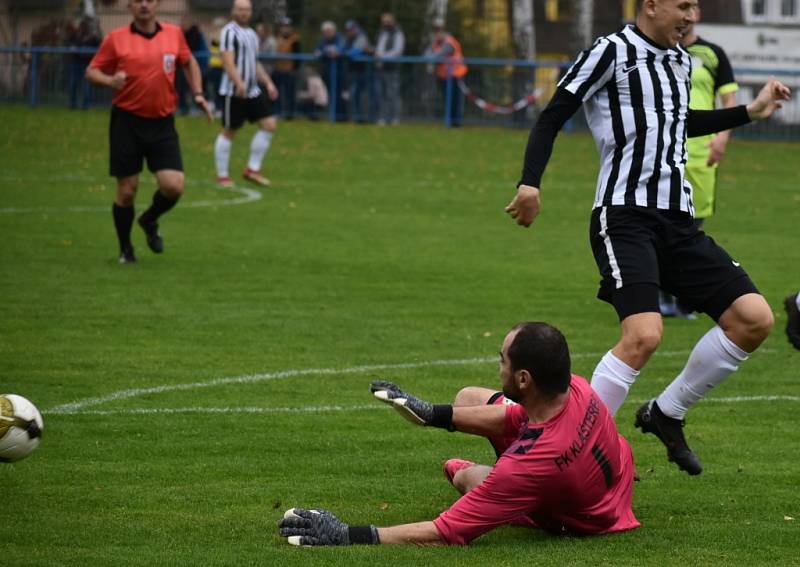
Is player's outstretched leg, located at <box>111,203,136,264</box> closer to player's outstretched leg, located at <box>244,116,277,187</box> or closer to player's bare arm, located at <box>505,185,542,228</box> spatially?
→ player's outstretched leg, located at <box>244,116,277,187</box>

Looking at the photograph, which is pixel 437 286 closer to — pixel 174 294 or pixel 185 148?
pixel 174 294

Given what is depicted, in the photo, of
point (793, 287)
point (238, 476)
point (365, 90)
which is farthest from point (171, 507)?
point (365, 90)

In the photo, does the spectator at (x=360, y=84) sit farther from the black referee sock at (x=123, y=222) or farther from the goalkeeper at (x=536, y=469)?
the goalkeeper at (x=536, y=469)

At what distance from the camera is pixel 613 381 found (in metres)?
6.37

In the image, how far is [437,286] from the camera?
1292 cm

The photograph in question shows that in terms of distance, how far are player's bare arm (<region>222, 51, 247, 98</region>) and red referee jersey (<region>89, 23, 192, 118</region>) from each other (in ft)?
19.2

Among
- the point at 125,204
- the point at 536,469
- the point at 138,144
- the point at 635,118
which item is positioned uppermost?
the point at 635,118

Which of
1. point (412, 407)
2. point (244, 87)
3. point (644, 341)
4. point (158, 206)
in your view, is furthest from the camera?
point (244, 87)

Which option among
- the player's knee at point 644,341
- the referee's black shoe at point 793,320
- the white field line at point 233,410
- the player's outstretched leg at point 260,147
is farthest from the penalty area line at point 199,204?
the player's knee at point 644,341

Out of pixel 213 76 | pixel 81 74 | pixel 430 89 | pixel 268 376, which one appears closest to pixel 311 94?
pixel 213 76

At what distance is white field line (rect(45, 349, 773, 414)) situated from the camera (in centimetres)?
818

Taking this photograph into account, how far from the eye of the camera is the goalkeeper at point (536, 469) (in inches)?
221

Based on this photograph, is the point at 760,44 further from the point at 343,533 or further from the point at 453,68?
the point at 343,533

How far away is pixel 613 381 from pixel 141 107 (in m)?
7.90
